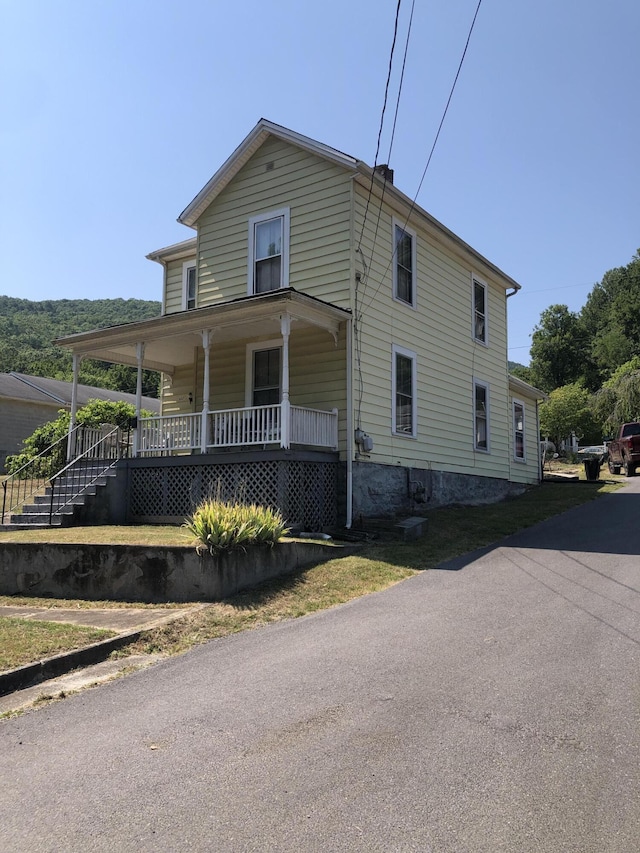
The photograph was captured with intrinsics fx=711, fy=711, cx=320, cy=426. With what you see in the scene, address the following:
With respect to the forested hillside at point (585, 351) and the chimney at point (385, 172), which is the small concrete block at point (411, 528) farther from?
the forested hillside at point (585, 351)

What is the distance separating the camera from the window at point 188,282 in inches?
736

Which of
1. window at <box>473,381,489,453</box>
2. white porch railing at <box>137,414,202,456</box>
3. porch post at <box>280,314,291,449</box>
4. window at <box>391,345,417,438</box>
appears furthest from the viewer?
window at <box>473,381,489,453</box>

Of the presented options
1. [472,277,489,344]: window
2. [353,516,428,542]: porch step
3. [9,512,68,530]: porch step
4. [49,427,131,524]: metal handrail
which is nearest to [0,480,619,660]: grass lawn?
[353,516,428,542]: porch step

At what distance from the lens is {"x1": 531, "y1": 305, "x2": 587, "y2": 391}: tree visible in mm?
68438

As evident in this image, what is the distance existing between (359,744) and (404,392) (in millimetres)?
12006

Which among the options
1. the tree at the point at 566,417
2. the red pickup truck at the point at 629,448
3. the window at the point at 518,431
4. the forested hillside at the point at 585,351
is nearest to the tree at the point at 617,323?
the forested hillside at the point at 585,351

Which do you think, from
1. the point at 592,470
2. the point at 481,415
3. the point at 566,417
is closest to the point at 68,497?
the point at 481,415

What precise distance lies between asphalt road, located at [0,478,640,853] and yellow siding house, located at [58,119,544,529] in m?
6.18

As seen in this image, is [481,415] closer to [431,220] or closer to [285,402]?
[431,220]

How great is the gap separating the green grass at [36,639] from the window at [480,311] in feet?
47.0

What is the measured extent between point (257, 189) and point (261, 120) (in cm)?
147

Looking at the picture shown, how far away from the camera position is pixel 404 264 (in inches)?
640

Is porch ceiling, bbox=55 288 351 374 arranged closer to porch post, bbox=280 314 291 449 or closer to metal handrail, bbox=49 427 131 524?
porch post, bbox=280 314 291 449

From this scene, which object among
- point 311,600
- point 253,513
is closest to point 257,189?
point 253,513
